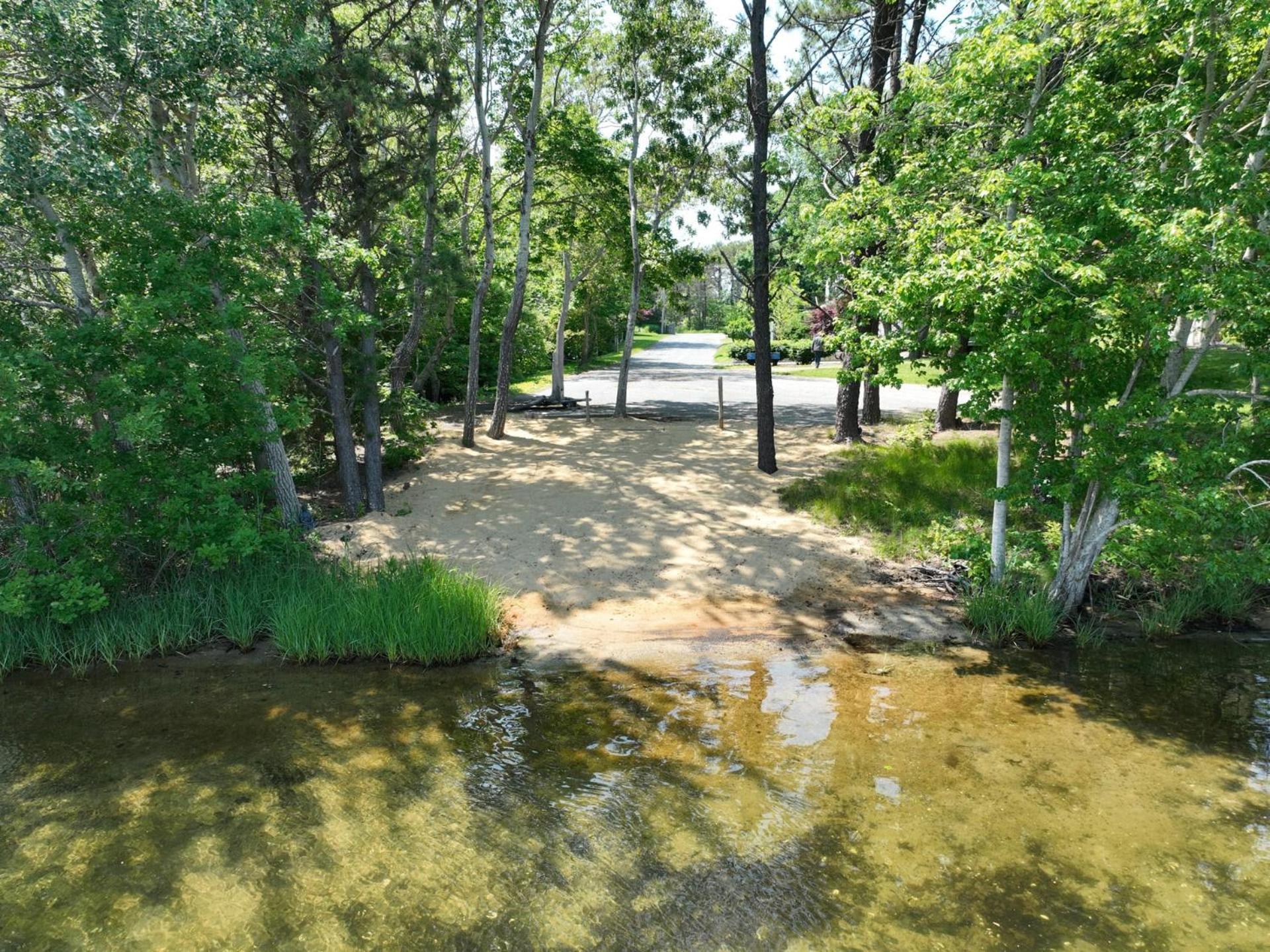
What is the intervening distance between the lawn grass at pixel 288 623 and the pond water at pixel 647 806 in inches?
12.1

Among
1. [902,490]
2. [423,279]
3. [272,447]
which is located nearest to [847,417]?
[902,490]

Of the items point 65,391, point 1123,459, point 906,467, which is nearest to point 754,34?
point 906,467

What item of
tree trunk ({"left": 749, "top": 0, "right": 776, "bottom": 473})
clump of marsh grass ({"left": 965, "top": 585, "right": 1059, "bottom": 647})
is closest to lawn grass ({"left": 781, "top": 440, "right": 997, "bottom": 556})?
tree trunk ({"left": 749, "top": 0, "right": 776, "bottom": 473})

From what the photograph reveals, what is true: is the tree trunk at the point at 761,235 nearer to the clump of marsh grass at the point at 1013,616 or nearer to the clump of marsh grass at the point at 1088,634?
the clump of marsh grass at the point at 1013,616

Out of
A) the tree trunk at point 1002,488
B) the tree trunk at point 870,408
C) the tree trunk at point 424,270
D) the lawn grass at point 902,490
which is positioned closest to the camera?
the tree trunk at point 1002,488

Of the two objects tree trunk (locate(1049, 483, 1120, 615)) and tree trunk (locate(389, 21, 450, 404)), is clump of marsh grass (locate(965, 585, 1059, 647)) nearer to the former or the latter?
tree trunk (locate(1049, 483, 1120, 615))

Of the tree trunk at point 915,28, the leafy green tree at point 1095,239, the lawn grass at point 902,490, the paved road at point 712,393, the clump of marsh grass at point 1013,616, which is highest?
the tree trunk at point 915,28

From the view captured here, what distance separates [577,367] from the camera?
3738cm

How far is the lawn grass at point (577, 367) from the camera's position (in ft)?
88.9

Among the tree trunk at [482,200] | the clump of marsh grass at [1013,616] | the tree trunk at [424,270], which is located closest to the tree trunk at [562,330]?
the tree trunk at [482,200]

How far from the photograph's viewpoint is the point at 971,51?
6.83 meters

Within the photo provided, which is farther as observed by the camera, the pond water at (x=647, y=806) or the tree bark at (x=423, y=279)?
the tree bark at (x=423, y=279)

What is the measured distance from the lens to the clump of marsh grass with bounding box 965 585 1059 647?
7.53 meters

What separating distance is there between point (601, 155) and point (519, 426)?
262 inches
